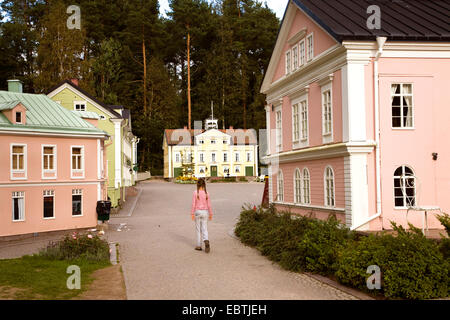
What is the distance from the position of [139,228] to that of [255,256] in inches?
373

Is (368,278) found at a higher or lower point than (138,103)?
lower

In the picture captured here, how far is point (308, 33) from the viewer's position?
1970cm

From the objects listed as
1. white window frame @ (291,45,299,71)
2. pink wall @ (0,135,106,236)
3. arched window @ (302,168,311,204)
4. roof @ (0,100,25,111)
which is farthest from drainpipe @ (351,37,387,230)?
roof @ (0,100,25,111)

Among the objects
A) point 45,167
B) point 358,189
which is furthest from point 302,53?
point 45,167

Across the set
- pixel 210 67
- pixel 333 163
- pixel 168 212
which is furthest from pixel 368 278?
pixel 210 67

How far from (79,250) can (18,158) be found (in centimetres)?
786

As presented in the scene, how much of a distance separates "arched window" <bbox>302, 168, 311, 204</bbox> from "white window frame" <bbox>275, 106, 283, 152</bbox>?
10.8 ft

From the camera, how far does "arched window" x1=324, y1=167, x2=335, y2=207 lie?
17773 mm

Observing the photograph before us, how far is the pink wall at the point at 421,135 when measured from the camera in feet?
52.9

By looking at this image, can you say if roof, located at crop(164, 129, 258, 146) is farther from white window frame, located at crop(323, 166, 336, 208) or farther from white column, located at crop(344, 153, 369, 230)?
white column, located at crop(344, 153, 369, 230)

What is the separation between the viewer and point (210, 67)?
2894 inches

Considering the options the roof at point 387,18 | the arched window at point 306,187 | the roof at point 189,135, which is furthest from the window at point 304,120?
the roof at point 189,135

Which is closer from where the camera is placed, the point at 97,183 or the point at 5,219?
the point at 5,219

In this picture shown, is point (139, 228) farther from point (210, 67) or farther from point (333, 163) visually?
point (210, 67)
